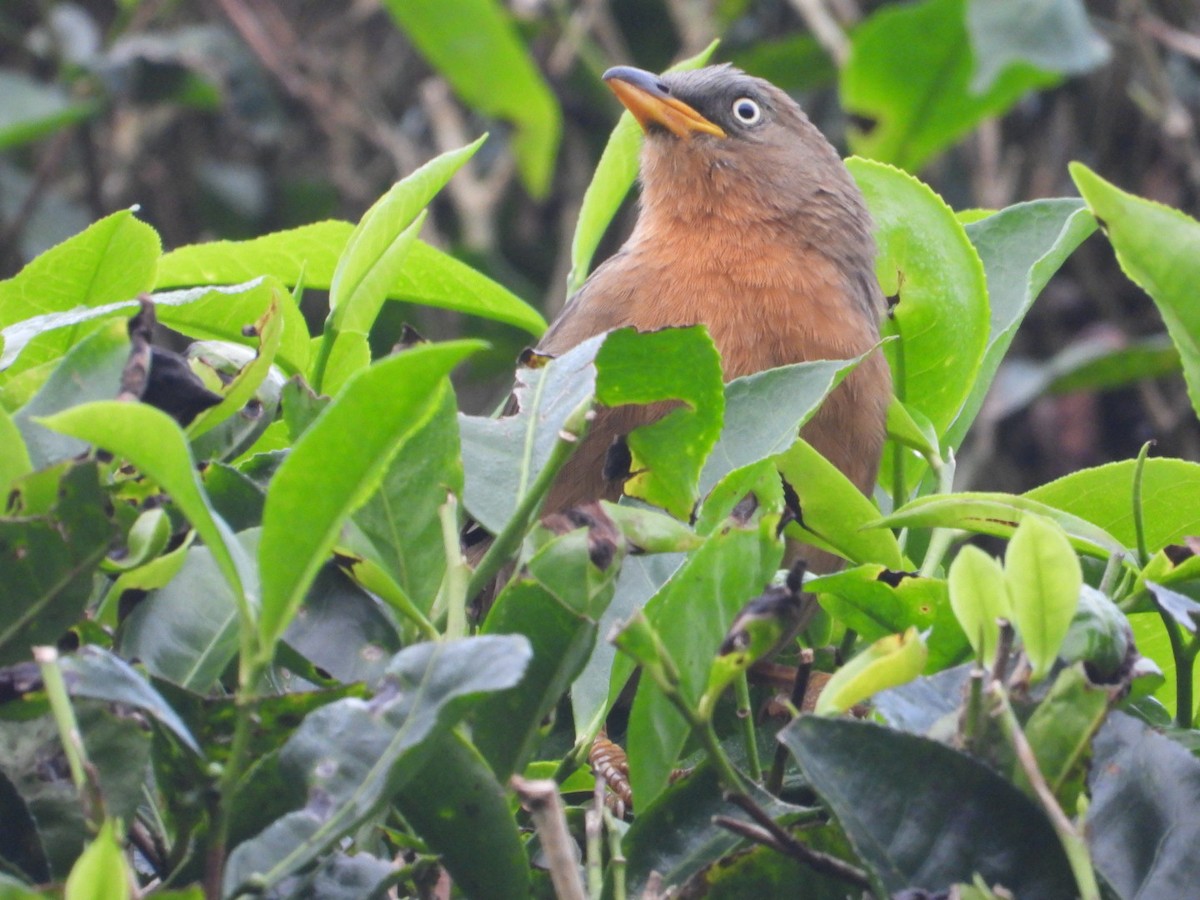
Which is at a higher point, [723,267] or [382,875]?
[382,875]

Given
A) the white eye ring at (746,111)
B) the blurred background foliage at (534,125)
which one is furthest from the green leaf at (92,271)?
the blurred background foliage at (534,125)

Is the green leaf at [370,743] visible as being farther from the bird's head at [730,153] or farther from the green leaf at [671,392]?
the bird's head at [730,153]

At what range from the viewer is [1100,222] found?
170 centimetres

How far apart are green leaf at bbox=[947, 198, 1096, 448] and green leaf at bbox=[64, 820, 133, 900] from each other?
1440 mm

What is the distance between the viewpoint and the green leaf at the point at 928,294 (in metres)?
2.16

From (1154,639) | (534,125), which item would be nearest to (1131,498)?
(1154,639)

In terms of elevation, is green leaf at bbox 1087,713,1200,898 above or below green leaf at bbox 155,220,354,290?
below

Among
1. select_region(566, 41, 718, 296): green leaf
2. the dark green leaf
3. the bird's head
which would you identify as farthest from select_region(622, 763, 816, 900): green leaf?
the bird's head

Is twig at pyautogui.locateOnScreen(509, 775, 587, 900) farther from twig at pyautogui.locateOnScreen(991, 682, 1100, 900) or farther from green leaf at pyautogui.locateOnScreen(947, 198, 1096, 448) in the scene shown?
green leaf at pyautogui.locateOnScreen(947, 198, 1096, 448)

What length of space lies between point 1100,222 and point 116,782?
114cm

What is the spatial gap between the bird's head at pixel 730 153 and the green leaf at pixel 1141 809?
9.10 ft

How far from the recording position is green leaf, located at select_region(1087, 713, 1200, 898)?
136 cm

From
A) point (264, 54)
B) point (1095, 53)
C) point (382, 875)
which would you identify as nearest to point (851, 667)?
point (382, 875)

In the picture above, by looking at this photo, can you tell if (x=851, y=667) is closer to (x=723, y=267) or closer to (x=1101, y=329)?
(x=723, y=267)
